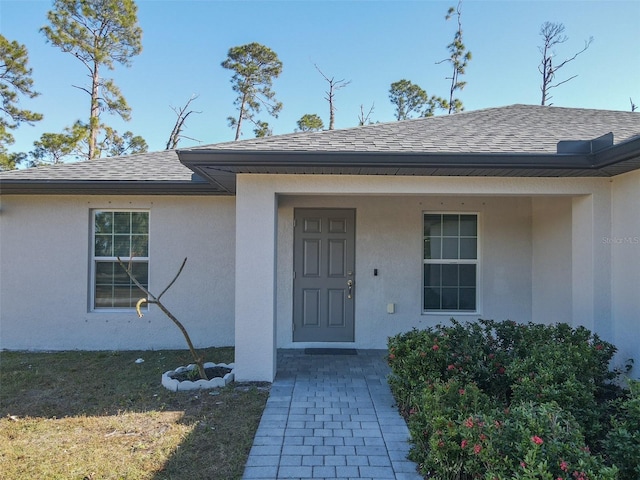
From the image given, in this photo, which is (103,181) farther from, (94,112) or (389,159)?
(94,112)

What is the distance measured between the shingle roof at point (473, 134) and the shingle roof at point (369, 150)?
0.04 feet

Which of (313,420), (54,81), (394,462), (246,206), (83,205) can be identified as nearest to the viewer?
(394,462)

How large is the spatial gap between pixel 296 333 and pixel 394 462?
381cm

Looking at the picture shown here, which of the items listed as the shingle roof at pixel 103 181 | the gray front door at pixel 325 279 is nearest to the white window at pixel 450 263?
→ the gray front door at pixel 325 279

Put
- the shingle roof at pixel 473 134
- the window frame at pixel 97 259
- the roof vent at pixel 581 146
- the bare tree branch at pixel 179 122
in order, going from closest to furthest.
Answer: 1. the roof vent at pixel 581 146
2. the shingle roof at pixel 473 134
3. the window frame at pixel 97 259
4. the bare tree branch at pixel 179 122

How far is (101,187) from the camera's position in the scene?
6426 mm

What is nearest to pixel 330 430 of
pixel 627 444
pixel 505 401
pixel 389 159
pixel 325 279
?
pixel 505 401

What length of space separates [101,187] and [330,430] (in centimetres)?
520

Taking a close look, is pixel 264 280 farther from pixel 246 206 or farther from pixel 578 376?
pixel 578 376

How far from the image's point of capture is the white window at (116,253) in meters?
6.86

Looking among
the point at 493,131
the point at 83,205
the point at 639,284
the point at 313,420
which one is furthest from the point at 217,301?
the point at 639,284

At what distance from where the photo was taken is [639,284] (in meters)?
4.39

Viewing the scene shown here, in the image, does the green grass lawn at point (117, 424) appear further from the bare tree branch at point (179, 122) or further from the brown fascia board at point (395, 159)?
the bare tree branch at point (179, 122)

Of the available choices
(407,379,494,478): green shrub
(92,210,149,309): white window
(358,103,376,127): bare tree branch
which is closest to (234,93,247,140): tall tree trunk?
(358,103,376,127): bare tree branch
